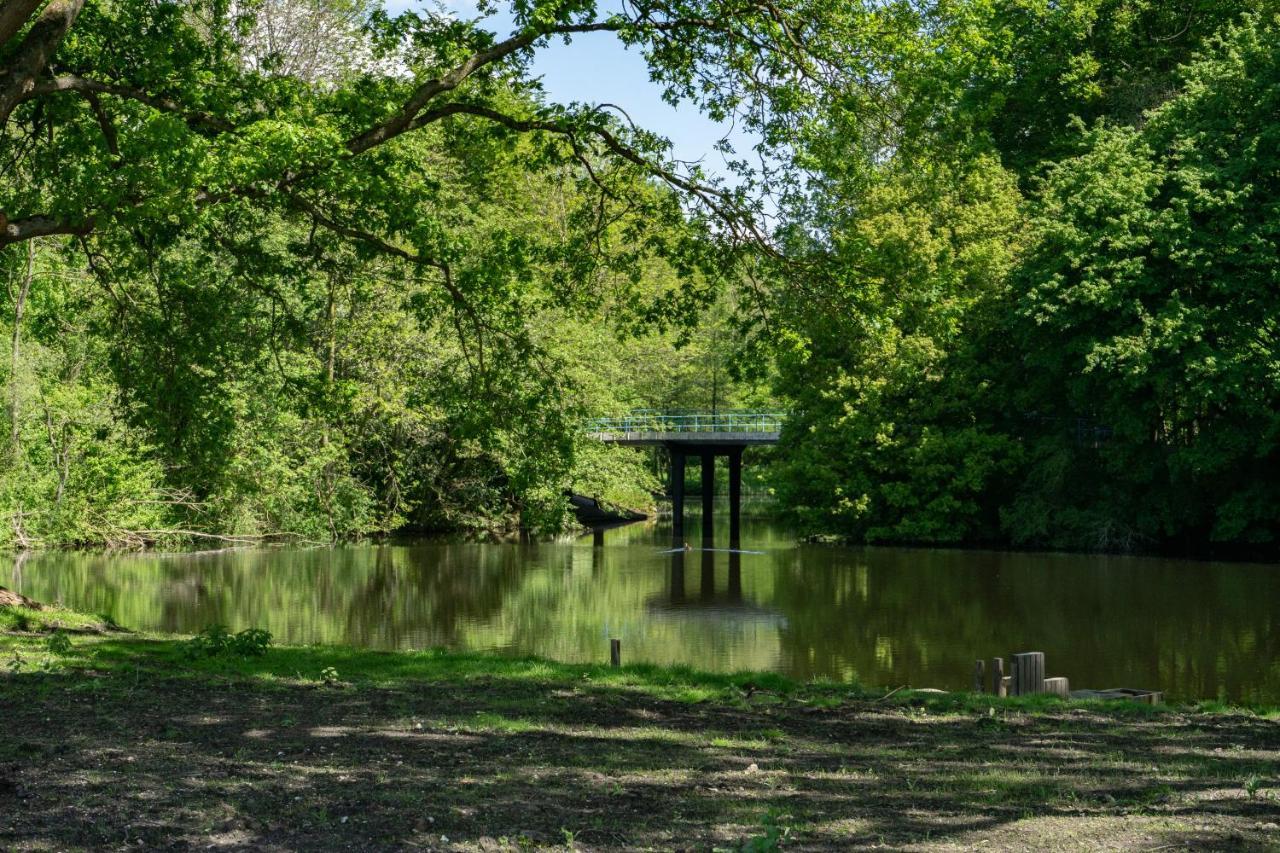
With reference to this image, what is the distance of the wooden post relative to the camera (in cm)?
1321

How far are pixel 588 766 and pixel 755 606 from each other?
18.1 meters

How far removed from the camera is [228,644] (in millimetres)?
12961

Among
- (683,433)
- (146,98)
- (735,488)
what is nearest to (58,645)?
(146,98)

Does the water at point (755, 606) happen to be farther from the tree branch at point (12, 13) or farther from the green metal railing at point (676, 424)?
the green metal railing at point (676, 424)

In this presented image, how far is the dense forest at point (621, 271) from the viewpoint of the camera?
1314 cm

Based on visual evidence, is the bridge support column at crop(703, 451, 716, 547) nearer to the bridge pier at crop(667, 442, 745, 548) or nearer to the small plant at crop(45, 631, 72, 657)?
the bridge pier at crop(667, 442, 745, 548)

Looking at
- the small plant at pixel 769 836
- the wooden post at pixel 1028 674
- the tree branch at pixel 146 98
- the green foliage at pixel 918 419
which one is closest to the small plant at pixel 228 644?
the tree branch at pixel 146 98

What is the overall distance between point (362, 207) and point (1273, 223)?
23.8m

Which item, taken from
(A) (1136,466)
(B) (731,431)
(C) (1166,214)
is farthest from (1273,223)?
(B) (731,431)

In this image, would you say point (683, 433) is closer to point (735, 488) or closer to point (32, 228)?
point (735, 488)

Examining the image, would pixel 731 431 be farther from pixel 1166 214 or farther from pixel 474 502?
pixel 1166 214

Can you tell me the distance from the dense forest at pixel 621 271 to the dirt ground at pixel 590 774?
4.65 m

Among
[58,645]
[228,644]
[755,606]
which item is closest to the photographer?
[58,645]

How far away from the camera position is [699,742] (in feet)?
27.1
